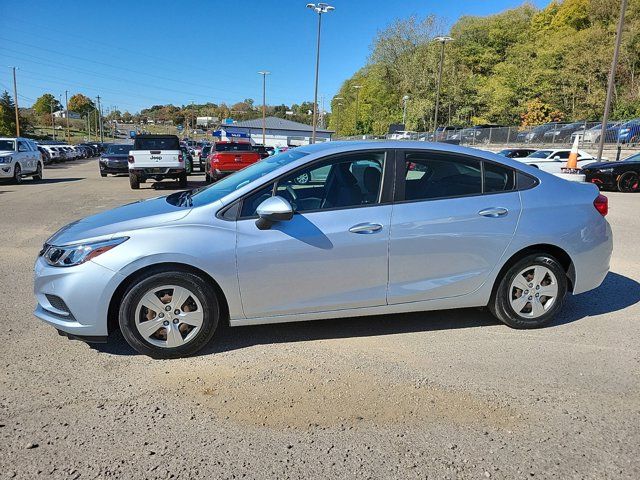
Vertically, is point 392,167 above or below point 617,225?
above

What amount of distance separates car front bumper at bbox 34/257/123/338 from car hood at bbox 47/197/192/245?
249mm

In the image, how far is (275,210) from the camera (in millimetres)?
3396

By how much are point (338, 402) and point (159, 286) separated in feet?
4.89

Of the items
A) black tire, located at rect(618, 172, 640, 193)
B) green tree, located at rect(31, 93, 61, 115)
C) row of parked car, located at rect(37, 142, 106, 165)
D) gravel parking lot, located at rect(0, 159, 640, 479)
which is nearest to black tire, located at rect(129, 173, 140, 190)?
gravel parking lot, located at rect(0, 159, 640, 479)

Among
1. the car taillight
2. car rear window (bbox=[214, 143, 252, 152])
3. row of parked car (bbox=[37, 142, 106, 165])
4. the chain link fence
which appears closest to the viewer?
the car taillight

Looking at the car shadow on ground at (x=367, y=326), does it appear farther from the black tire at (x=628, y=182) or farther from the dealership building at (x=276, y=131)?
the dealership building at (x=276, y=131)

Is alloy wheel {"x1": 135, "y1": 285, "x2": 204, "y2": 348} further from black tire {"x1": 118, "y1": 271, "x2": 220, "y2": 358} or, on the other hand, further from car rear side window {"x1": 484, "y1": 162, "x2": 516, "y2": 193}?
car rear side window {"x1": 484, "y1": 162, "x2": 516, "y2": 193}

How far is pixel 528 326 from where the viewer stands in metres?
4.21

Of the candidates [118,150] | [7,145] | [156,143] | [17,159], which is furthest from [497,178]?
[118,150]

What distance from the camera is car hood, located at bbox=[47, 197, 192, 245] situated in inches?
138

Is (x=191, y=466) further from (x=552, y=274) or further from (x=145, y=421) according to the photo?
(x=552, y=274)

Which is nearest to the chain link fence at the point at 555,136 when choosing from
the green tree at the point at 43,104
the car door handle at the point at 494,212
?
the car door handle at the point at 494,212

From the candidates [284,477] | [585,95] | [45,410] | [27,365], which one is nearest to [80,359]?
[27,365]

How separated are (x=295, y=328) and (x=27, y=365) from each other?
6.66ft
